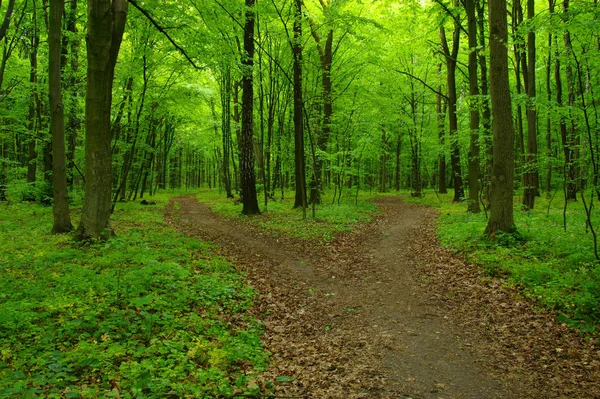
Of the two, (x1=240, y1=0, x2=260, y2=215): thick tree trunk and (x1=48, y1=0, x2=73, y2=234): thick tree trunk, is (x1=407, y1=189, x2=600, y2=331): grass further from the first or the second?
(x1=48, y1=0, x2=73, y2=234): thick tree trunk

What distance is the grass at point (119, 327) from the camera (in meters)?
3.74

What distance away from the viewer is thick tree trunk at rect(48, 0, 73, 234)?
9570 millimetres

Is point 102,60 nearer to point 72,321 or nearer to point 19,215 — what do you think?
point 72,321

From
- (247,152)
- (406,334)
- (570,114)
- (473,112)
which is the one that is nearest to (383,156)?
(473,112)

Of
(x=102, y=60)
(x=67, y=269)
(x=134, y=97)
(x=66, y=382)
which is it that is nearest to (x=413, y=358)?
(x=66, y=382)

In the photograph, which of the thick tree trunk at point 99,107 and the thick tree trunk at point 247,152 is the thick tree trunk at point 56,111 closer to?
the thick tree trunk at point 99,107

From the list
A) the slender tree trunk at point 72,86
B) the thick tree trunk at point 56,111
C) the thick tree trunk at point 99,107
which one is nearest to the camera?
the thick tree trunk at point 99,107

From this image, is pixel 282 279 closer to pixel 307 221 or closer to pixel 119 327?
pixel 119 327

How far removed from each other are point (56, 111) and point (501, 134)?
12.4 meters

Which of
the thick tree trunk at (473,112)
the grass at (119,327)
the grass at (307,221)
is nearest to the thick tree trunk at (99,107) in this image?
the grass at (119,327)

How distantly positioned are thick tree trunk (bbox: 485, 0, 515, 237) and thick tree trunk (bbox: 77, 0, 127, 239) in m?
10.2

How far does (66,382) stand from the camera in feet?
11.9

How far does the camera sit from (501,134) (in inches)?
397

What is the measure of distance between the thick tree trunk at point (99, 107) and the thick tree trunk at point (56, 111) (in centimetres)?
151
